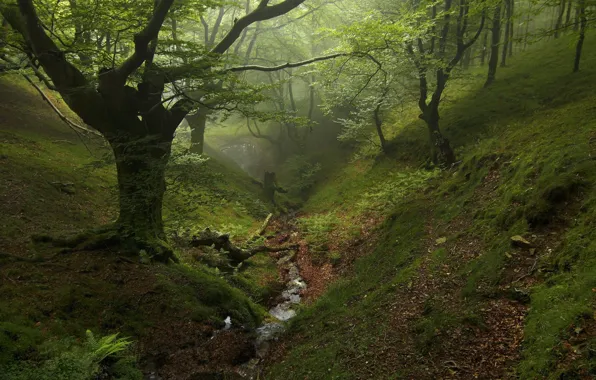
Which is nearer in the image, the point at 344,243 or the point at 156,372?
the point at 156,372

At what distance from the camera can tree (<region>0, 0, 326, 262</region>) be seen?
8.59 meters

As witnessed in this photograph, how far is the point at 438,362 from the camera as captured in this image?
5.47 metres

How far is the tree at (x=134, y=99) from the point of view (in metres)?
8.59

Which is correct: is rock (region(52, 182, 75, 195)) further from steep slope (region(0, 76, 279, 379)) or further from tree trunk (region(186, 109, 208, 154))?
tree trunk (region(186, 109, 208, 154))

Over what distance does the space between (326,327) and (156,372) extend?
12.6 feet

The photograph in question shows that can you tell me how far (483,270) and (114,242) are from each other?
9398mm

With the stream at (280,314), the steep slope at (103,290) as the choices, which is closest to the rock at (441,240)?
the stream at (280,314)

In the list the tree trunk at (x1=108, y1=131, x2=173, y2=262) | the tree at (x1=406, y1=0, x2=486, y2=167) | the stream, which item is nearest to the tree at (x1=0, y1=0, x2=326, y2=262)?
the tree trunk at (x1=108, y1=131, x2=173, y2=262)

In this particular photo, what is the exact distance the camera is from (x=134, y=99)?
10164 millimetres

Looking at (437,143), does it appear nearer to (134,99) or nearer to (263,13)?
(263,13)

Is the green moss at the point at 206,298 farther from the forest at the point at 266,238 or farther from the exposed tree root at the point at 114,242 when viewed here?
the exposed tree root at the point at 114,242

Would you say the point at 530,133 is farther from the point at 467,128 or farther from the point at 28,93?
the point at 28,93

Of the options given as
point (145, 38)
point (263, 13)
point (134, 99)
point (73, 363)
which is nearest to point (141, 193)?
point (134, 99)

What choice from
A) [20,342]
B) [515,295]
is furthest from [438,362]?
[20,342]
